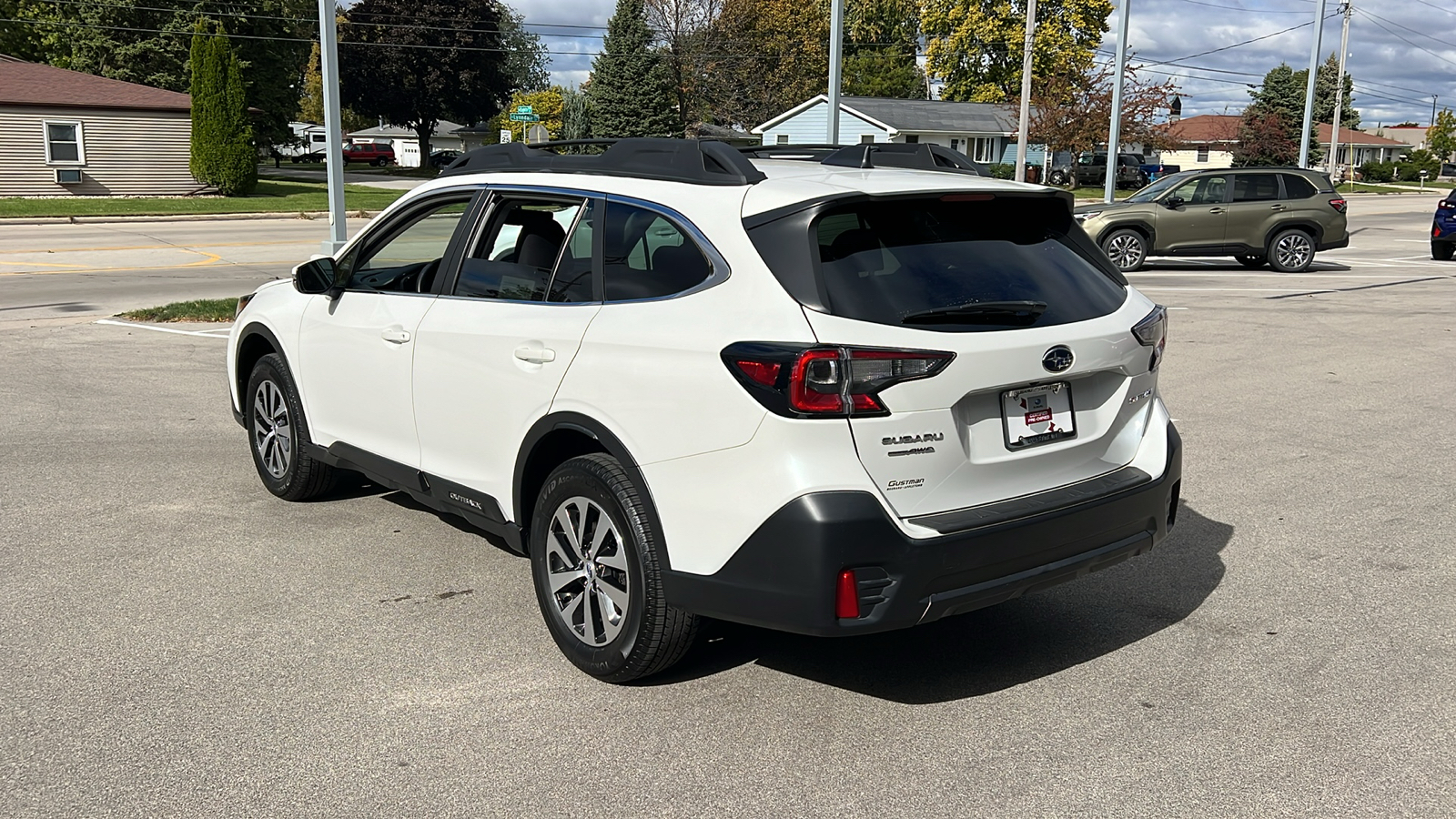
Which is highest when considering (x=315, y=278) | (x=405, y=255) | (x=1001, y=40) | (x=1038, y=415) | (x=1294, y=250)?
(x=1001, y=40)

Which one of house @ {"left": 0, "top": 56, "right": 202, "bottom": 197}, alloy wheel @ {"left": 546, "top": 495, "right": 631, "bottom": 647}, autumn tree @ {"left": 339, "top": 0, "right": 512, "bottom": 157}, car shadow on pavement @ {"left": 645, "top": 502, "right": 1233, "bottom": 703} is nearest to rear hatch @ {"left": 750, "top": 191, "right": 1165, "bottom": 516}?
car shadow on pavement @ {"left": 645, "top": 502, "right": 1233, "bottom": 703}

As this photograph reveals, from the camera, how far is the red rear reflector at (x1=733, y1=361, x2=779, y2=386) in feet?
11.7

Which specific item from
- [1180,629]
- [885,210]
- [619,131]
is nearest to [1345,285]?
[1180,629]

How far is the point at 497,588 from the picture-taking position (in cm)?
516

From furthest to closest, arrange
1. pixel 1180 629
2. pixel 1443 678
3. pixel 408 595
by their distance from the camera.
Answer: pixel 408 595 → pixel 1180 629 → pixel 1443 678

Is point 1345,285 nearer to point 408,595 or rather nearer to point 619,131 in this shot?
point 408,595

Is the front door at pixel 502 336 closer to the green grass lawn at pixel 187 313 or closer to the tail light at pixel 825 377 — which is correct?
the tail light at pixel 825 377

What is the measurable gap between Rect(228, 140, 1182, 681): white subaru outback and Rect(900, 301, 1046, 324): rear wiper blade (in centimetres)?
1

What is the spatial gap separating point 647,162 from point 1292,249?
1912 cm

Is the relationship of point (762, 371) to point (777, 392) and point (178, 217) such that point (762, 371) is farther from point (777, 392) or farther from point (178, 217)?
point (178, 217)

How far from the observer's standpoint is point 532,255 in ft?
15.3

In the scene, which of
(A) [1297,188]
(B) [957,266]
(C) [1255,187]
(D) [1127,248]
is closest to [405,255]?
(B) [957,266]

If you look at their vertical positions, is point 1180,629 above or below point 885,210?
below

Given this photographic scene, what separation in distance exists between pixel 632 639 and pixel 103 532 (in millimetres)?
3253
